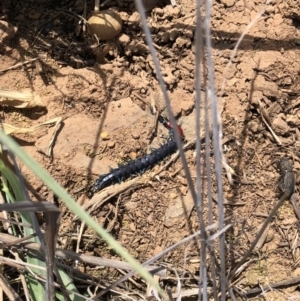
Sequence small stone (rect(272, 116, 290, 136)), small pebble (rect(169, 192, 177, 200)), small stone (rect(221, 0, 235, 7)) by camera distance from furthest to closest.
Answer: small stone (rect(221, 0, 235, 7)) < small stone (rect(272, 116, 290, 136)) < small pebble (rect(169, 192, 177, 200))

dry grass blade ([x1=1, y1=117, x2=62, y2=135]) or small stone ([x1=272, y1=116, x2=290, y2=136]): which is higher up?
dry grass blade ([x1=1, y1=117, x2=62, y2=135])

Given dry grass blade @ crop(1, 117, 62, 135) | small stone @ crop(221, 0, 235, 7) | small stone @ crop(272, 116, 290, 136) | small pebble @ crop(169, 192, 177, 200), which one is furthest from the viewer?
small stone @ crop(221, 0, 235, 7)

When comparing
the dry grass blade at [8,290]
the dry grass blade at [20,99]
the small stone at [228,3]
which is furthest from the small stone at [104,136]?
the small stone at [228,3]

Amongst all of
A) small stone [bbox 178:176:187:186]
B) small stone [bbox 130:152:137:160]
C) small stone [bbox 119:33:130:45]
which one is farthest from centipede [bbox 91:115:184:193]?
small stone [bbox 119:33:130:45]

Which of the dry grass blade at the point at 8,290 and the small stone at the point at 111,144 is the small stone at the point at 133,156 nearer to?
the small stone at the point at 111,144

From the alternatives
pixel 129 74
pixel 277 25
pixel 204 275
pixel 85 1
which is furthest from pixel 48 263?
pixel 277 25

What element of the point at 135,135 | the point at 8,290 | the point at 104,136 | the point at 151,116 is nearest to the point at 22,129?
the point at 104,136

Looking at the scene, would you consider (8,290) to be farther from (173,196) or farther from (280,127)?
(280,127)

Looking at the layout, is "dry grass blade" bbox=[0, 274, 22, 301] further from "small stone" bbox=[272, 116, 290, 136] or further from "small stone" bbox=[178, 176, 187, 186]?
"small stone" bbox=[272, 116, 290, 136]
